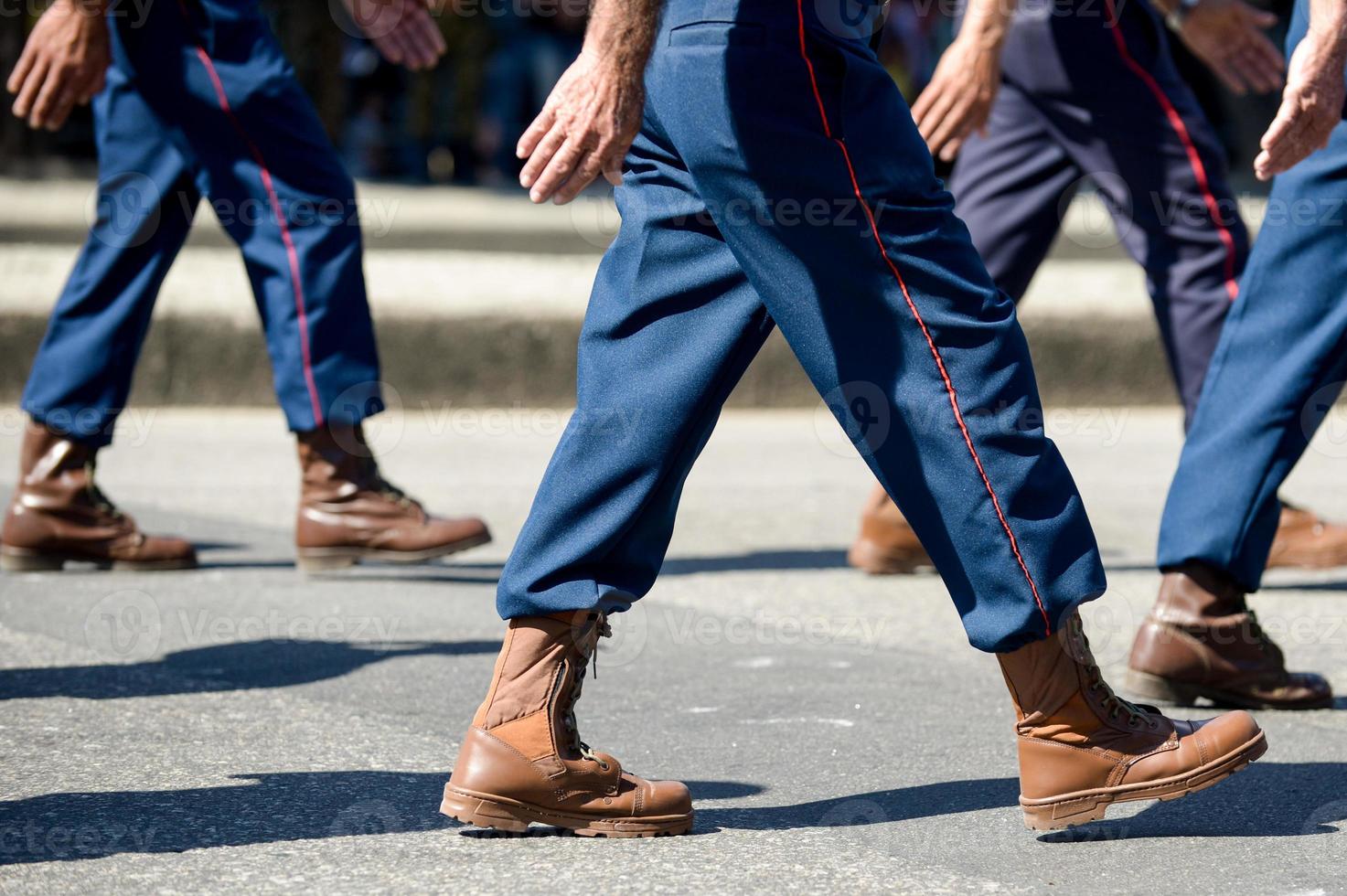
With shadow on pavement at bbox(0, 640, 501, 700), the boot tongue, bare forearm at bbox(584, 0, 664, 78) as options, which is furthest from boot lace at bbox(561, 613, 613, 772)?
shadow on pavement at bbox(0, 640, 501, 700)

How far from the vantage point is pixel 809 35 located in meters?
2.09

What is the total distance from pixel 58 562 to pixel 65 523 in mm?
87

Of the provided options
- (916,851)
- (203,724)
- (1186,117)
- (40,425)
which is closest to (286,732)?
(203,724)

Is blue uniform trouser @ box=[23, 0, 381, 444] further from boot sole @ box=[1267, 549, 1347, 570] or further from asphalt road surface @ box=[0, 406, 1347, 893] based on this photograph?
boot sole @ box=[1267, 549, 1347, 570]

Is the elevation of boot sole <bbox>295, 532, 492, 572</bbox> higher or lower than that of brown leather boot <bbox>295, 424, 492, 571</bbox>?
lower

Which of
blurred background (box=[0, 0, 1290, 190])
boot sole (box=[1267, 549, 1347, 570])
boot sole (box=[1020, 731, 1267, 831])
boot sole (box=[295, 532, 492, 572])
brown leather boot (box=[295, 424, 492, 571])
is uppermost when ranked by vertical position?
boot sole (box=[1020, 731, 1267, 831])

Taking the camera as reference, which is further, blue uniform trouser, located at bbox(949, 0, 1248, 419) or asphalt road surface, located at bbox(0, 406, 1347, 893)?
blue uniform trouser, located at bbox(949, 0, 1248, 419)

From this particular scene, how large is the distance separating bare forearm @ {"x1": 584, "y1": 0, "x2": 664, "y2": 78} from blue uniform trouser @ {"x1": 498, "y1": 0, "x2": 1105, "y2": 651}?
11 cm

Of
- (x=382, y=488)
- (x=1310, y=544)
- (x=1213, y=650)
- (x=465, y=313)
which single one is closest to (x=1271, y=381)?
(x=1213, y=650)

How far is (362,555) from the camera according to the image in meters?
3.85

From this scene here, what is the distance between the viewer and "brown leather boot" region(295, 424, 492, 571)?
382 cm

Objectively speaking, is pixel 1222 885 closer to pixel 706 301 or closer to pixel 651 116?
pixel 706 301

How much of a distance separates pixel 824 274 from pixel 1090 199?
866 cm

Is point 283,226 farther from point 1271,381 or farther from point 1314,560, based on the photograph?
point 1314,560
